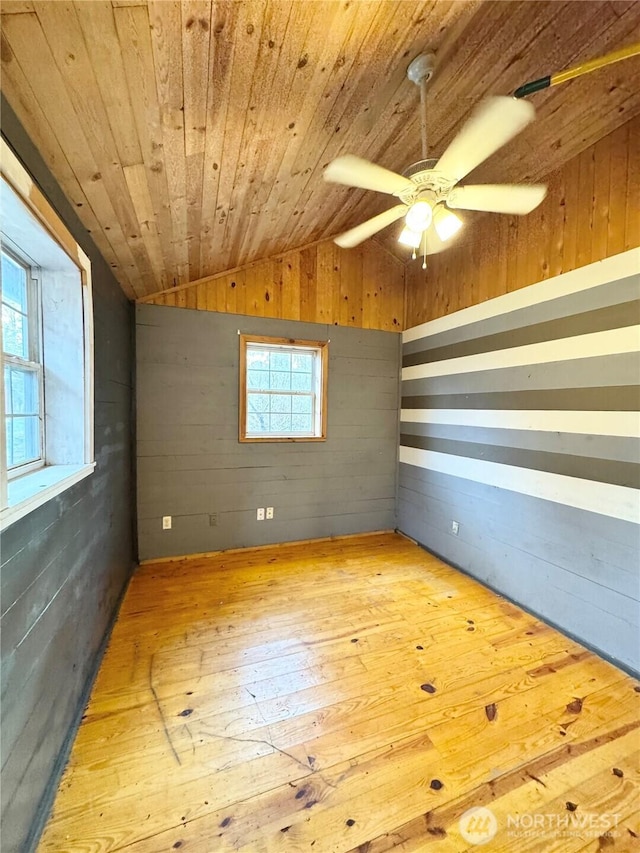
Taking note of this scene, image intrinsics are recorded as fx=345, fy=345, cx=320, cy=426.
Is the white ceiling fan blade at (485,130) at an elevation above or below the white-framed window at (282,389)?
above

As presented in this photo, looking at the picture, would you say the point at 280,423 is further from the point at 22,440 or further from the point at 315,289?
the point at 22,440

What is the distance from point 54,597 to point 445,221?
236 cm

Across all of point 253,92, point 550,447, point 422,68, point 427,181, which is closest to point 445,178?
point 427,181

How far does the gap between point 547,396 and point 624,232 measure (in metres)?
0.99

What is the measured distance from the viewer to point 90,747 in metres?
1.41

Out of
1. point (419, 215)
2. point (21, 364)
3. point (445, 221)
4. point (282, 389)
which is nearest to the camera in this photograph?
point (21, 364)

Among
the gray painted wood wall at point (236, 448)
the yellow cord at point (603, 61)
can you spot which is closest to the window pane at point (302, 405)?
the gray painted wood wall at point (236, 448)

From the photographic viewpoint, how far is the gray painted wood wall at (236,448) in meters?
3.04

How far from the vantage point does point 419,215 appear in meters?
1.51

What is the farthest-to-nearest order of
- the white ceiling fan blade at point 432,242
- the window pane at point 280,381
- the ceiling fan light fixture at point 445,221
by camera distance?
the window pane at point 280,381 < the white ceiling fan blade at point 432,242 < the ceiling fan light fixture at point 445,221

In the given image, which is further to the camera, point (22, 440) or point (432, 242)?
point (432, 242)

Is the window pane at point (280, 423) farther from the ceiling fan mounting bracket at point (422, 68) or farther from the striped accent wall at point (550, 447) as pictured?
the ceiling fan mounting bracket at point (422, 68)

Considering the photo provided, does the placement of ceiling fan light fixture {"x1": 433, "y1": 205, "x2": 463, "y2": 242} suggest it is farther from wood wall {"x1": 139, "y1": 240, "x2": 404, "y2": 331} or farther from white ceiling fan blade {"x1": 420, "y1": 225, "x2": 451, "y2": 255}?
wood wall {"x1": 139, "y1": 240, "x2": 404, "y2": 331}

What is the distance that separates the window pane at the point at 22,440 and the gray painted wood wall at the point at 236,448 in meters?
1.51
